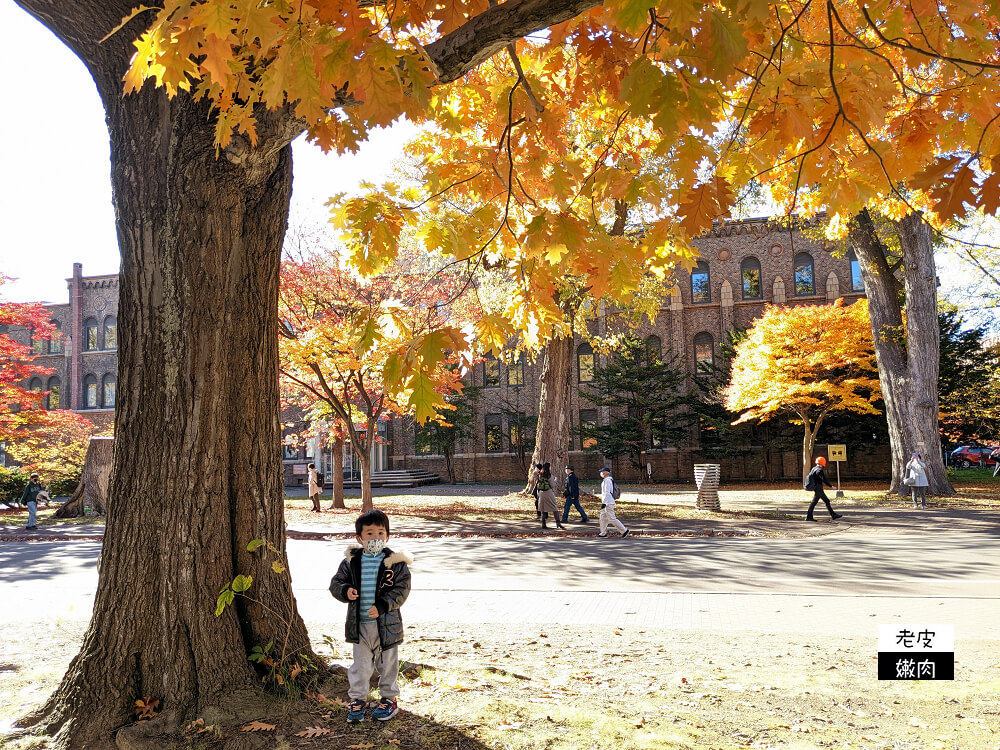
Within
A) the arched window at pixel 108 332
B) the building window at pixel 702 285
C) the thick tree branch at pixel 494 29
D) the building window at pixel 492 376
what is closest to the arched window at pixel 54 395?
the arched window at pixel 108 332

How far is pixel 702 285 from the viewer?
40000mm

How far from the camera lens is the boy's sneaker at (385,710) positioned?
164 inches

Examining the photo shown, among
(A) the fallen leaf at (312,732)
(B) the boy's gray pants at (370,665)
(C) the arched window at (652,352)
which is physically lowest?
(A) the fallen leaf at (312,732)

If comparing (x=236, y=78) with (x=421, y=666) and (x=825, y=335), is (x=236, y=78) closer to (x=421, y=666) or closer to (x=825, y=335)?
(x=421, y=666)

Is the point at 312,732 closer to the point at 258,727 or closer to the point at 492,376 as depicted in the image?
the point at 258,727

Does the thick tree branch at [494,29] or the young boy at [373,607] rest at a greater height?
the thick tree branch at [494,29]

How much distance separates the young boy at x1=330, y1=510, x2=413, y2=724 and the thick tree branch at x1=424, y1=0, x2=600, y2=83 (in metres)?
2.53

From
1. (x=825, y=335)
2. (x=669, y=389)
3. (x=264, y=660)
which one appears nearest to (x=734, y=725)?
(x=264, y=660)

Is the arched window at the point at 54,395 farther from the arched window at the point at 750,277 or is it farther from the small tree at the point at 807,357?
the arched window at the point at 750,277

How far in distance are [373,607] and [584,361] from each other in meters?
37.8

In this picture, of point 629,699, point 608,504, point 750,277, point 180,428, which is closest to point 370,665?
point 629,699

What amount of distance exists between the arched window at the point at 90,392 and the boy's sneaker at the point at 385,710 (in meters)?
50.4

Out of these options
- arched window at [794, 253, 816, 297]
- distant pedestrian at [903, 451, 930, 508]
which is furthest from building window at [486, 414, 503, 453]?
distant pedestrian at [903, 451, 930, 508]

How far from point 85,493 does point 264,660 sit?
21.9 meters
